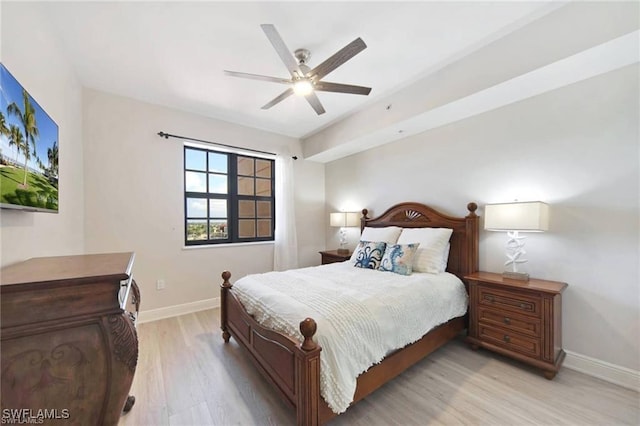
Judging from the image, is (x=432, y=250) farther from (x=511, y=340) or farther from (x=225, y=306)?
(x=225, y=306)

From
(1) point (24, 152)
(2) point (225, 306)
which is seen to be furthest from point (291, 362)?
(1) point (24, 152)

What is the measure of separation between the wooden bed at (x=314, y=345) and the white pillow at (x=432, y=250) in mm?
162

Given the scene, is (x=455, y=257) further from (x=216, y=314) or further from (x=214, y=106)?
(x=214, y=106)

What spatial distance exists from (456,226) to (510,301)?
0.90 meters

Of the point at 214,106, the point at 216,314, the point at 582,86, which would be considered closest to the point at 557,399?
the point at 582,86

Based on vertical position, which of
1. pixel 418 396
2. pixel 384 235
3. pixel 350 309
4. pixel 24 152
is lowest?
pixel 418 396

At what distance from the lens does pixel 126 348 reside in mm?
1058

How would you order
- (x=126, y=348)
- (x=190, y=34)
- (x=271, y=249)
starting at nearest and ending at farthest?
(x=126, y=348) → (x=190, y=34) → (x=271, y=249)

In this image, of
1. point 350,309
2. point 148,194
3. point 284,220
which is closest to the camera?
point 350,309

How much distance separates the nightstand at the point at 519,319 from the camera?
1928mm

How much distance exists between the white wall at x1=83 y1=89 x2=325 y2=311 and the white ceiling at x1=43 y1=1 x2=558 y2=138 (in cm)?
38

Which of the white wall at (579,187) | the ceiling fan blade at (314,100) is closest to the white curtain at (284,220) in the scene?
the ceiling fan blade at (314,100)

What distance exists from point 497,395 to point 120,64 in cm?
417

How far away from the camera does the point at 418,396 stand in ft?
5.76
